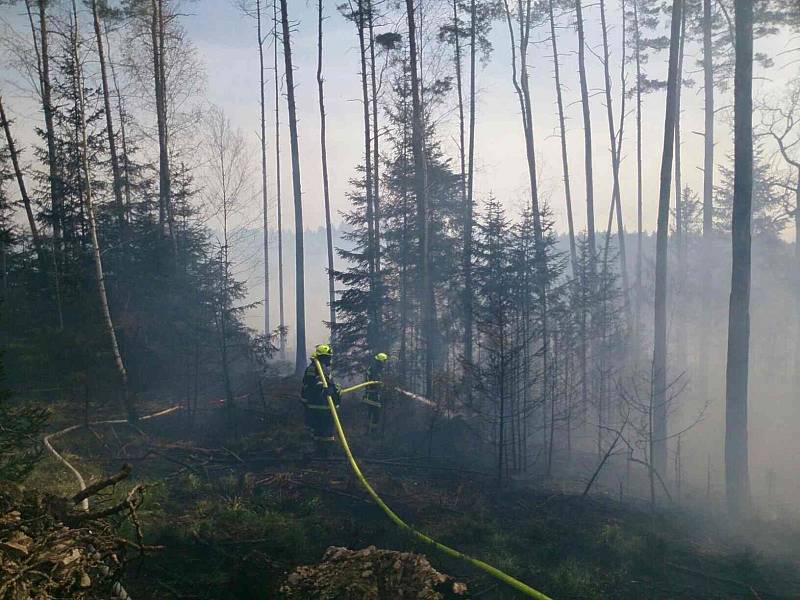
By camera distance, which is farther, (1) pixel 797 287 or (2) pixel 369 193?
(1) pixel 797 287

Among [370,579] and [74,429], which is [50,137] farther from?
[370,579]

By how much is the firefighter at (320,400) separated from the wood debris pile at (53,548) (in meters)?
5.26

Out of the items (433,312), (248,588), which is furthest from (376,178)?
(248,588)

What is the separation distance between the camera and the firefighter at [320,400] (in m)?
10.1

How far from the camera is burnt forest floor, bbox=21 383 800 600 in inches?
250

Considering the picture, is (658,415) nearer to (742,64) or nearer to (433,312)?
(433,312)

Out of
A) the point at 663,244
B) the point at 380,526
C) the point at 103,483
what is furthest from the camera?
the point at 663,244

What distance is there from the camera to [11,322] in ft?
56.9

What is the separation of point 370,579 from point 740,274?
33.8ft

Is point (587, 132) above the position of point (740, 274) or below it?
above

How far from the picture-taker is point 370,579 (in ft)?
19.0

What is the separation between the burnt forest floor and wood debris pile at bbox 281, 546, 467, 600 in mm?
367

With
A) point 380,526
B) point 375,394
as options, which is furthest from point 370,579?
point 375,394

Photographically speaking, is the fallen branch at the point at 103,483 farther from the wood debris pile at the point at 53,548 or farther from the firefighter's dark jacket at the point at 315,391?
the firefighter's dark jacket at the point at 315,391
